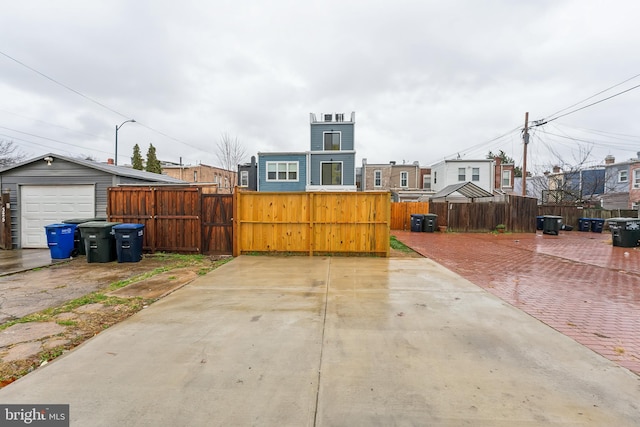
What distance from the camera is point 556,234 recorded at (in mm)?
16547

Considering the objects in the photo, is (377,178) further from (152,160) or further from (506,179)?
(152,160)

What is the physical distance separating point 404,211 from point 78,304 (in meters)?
18.4

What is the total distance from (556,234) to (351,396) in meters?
19.1

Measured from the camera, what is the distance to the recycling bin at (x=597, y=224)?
1867 centimetres

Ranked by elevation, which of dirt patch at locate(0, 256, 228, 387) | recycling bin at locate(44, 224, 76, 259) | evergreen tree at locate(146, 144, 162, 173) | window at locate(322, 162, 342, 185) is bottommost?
dirt patch at locate(0, 256, 228, 387)

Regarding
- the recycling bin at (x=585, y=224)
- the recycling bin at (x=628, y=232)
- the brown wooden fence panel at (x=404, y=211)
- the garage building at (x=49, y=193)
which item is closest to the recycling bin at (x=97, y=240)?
the garage building at (x=49, y=193)

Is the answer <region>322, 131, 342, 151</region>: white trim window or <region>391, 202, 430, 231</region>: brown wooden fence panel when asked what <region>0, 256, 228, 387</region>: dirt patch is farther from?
<region>322, 131, 342, 151</region>: white trim window

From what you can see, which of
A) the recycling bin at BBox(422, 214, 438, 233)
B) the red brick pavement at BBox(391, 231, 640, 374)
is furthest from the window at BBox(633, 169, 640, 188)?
the red brick pavement at BBox(391, 231, 640, 374)

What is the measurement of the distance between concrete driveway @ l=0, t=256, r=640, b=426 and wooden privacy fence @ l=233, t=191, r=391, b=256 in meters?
4.15

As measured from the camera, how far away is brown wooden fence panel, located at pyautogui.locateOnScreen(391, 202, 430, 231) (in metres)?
20.1

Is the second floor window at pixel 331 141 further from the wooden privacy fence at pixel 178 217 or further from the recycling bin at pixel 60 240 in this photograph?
the recycling bin at pixel 60 240

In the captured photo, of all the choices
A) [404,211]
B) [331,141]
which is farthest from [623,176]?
Result: [331,141]

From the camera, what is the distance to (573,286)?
574 cm

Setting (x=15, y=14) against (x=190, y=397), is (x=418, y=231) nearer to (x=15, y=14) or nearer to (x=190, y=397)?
(x=190, y=397)
